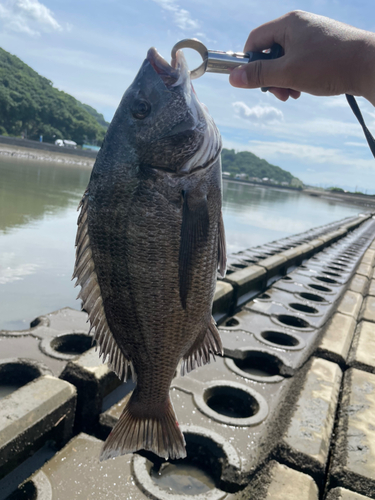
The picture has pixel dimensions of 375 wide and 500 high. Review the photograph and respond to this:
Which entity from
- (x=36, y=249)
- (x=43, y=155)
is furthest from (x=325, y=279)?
(x=43, y=155)

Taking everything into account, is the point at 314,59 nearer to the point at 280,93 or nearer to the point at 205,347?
the point at 280,93

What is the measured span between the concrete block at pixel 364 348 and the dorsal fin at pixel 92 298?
2583mm

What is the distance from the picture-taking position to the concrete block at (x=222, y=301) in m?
4.68

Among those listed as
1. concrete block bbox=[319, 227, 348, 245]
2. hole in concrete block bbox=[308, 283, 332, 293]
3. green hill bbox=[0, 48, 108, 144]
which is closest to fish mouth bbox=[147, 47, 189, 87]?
hole in concrete block bbox=[308, 283, 332, 293]

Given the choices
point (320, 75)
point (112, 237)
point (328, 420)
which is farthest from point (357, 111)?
point (328, 420)

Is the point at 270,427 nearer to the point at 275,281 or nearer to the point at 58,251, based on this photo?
the point at 275,281

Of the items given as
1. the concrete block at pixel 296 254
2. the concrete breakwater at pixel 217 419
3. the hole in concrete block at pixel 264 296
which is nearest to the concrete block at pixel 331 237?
the concrete block at pixel 296 254

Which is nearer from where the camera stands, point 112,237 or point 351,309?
point 112,237

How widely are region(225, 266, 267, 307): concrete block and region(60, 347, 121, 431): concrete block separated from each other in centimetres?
280

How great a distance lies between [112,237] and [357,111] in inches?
44.4

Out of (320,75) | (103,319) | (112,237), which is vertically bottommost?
(103,319)

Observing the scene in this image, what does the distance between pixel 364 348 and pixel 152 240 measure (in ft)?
10.2

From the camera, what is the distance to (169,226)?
143 centimetres

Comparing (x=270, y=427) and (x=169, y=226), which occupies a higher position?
(x=169, y=226)
